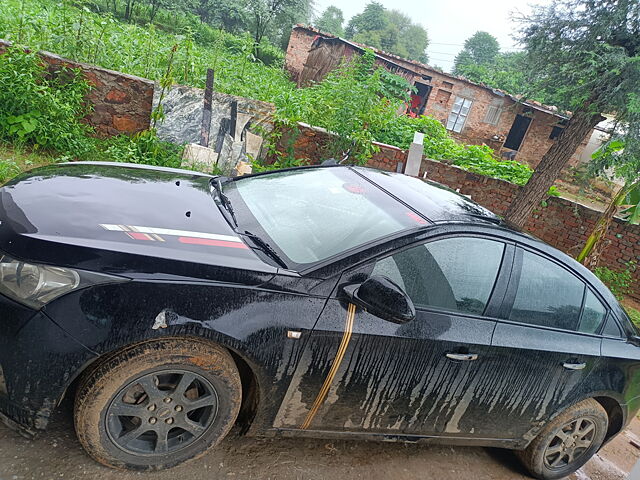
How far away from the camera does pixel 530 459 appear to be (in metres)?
3.16

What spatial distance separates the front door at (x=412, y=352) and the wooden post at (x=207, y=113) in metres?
4.70

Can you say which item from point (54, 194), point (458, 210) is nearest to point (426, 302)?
point (458, 210)

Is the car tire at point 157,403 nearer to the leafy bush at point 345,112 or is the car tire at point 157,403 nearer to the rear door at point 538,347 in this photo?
the rear door at point 538,347

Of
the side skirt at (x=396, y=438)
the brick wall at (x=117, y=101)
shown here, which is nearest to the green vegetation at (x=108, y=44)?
the brick wall at (x=117, y=101)

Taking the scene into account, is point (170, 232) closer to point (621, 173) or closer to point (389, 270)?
point (389, 270)

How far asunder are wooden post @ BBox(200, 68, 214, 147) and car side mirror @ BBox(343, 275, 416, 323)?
4801mm

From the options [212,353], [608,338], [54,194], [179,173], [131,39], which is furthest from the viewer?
[131,39]

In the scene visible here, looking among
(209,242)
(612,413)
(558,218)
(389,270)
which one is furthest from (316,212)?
(558,218)

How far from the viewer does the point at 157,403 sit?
6.86 feet

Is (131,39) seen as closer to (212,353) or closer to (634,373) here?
(212,353)

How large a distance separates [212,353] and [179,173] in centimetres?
171

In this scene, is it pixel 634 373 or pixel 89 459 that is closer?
pixel 89 459

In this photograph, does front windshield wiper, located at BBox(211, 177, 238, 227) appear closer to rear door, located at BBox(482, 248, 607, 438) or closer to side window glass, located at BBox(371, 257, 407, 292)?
→ side window glass, located at BBox(371, 257, 407, 292)

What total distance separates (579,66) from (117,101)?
7272 mm
